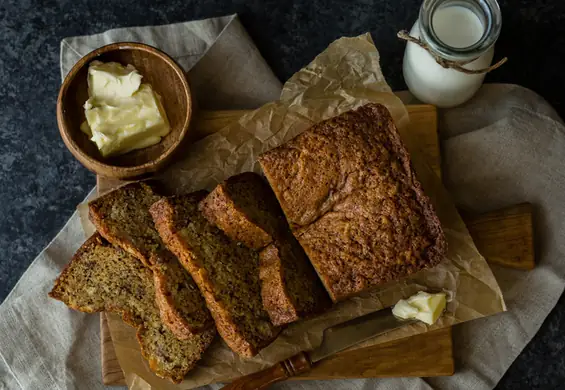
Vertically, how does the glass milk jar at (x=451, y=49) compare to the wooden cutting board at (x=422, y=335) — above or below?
above

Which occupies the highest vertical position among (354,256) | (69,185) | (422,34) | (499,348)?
(422,34)

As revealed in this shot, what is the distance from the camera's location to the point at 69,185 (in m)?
4.10

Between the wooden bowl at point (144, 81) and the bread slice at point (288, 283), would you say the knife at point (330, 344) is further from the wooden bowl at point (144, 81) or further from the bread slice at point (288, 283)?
the wooden bowl at point (144, 81)

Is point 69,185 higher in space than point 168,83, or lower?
lower

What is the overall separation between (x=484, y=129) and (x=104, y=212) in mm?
2152

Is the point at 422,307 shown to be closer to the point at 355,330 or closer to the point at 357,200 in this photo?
the point at 355,330

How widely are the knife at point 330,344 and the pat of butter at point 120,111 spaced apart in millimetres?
1373

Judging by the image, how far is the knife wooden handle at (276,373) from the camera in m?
3.60

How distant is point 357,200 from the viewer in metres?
3.37

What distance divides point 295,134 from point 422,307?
1145 mm

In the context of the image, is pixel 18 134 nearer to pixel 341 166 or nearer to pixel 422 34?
pixel 341 166

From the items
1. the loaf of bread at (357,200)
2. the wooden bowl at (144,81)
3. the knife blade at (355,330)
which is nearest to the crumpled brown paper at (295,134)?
Result: the knife blade at (355,330)

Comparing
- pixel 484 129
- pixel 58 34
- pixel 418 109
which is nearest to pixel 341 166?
pixel 418 109

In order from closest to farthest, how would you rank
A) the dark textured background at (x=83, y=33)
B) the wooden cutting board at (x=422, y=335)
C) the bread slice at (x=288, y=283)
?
the bread slice at (x=288, y=283), the wooden cutting board at (x=422, y=335), the dark textured background at (x=83, y=33)
